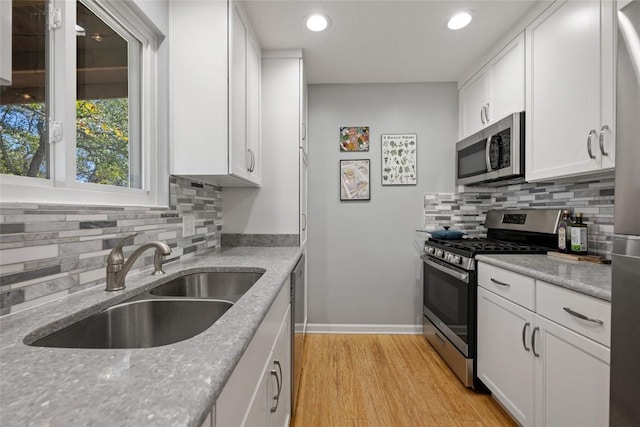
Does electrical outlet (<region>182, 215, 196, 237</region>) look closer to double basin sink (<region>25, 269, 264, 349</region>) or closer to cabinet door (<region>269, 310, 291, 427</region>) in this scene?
double basin sink (<region>25, 269, 264, 349</region>)

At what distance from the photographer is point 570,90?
5.11 ft

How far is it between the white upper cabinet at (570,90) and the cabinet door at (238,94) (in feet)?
5.88

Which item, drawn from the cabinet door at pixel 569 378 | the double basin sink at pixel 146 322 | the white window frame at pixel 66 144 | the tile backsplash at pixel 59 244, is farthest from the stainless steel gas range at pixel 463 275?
the white window frame at pixel 66 144

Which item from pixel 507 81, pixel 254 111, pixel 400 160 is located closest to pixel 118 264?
pixel 254 111

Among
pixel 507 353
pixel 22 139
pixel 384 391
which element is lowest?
pixel 384 391

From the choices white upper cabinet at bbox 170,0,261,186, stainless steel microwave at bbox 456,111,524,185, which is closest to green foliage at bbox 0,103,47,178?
white upper cabinet at bbox 170,0,261,186

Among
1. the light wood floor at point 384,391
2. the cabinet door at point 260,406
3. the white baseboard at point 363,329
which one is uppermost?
the cabinet door at point 260,406

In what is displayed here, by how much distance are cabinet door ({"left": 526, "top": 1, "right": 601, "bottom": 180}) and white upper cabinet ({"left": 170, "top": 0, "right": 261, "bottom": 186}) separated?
5.90 feet

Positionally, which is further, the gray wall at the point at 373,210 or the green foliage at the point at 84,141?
the gray wall at the point at 373,210

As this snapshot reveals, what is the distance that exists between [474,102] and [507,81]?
460 millimetres

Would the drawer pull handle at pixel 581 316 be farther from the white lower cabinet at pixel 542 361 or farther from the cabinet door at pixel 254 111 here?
the cabinet door at pixel 254 111

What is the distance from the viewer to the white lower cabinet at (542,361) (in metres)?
1.12

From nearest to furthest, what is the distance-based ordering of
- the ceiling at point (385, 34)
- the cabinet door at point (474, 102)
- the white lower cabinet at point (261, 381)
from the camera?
the white lower cabinet at point (261, 381), the ceiling at point (385, 34), the cabinet door at point (474, 102)

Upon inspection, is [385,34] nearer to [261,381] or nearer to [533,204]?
[533,204]
